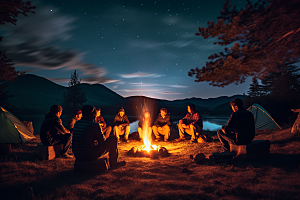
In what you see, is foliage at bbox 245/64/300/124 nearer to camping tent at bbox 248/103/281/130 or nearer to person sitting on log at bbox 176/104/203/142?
camping tent at bbox 248/103/281/130

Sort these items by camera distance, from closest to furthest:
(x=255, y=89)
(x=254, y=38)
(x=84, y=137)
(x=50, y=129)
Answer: (x=84, y=137) < (x=50, y=129) < (x=254, y=38) < (x=255, y=89)

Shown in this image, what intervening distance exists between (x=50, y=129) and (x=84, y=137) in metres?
2.28

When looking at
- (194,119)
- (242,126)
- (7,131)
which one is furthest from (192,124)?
(7,131)

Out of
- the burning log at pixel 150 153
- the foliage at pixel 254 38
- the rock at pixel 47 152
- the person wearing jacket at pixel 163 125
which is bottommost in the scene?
the burning log at pixel 150 153

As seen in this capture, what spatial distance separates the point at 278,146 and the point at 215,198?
5093 millimetres

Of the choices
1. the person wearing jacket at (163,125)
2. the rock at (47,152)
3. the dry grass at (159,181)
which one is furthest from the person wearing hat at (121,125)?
the dry grass at (159,181)

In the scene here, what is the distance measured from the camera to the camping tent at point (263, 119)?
12927 millimetres

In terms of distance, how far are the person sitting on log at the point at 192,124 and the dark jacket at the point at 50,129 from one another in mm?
6231

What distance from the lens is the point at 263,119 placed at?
13.6 meters

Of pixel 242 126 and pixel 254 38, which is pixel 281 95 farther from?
pixel 242 126

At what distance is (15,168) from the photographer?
4.84 m

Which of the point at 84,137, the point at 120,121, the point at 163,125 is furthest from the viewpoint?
the point at 163,125

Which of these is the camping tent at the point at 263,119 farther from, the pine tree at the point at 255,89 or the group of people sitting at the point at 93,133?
the pine tree at the point at 255,89

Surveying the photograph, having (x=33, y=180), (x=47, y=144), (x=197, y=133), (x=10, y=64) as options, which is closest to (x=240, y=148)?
(x=197, y=133)
